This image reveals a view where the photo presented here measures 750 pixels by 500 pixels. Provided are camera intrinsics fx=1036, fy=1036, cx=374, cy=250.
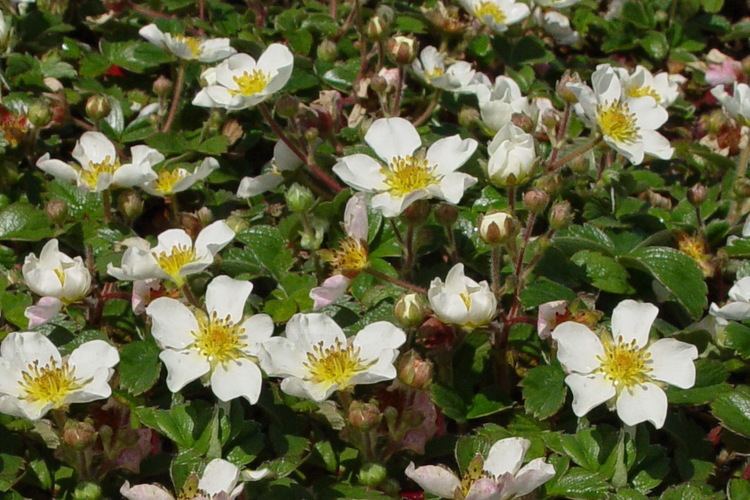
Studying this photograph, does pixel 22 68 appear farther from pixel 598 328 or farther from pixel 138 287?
pixel 598 328

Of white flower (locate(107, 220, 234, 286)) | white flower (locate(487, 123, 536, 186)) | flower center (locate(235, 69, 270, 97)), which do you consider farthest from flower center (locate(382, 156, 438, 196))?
flower center (locate(235, 69, 270, 97))

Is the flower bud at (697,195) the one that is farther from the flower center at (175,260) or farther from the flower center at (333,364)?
the flower center at (175,260)

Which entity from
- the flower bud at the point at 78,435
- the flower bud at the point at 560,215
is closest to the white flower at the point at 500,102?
the flower bud at the point at 560,215

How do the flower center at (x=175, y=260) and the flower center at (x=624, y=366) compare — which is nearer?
the flower center at (x=624, y=366)

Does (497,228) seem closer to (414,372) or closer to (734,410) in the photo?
(414,372)

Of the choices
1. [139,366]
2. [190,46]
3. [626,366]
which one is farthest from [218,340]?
[190,46]

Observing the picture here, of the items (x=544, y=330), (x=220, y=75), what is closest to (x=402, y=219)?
(x=544, y=330)
